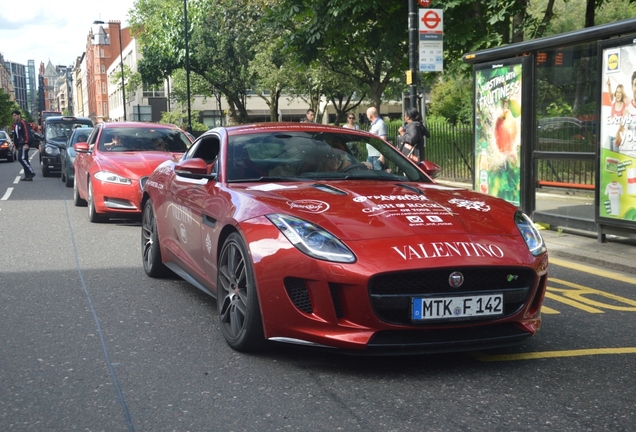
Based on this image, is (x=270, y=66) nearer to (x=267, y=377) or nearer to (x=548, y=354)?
(x=548, y=354)

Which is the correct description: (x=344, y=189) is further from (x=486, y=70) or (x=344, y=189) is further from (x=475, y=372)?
(x=486, y=70)

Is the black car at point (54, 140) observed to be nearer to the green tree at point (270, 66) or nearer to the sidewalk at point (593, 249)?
the green tree at point (270, 66)

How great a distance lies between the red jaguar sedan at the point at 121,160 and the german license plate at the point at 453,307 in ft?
23.9

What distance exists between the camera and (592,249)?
9.23m

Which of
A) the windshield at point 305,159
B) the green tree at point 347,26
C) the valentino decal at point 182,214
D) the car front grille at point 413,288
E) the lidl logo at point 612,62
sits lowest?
the car front grille at point 413,288

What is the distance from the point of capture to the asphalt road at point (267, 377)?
373 cm

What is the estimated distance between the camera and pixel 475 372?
4.45m

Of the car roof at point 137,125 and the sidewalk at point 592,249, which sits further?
the car roof at point 137,125

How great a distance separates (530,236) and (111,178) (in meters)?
8.39

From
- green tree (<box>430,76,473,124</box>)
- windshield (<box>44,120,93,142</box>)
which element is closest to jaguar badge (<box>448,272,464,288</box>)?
windshield (<box>44,120,93,142</box>)

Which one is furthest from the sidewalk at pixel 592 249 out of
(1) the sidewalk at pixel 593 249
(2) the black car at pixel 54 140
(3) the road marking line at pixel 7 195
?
(2) the black car at pixel 54 140

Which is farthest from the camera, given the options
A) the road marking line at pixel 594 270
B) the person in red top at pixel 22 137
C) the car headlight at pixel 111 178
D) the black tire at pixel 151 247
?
the person in red top at pixel 22 137

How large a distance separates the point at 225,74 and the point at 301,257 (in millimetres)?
44306

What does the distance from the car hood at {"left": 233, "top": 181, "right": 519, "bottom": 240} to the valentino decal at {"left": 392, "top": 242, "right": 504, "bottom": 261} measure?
0.12 metres
